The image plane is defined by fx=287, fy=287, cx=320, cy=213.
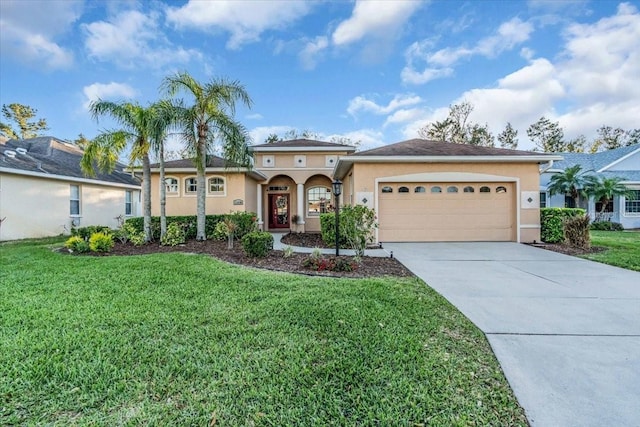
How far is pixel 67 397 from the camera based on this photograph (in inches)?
88.0

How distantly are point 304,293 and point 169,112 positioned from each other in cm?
819

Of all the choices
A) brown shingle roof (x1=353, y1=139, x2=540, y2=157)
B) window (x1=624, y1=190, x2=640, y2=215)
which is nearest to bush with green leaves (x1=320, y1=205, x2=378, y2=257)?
brown shingle roof (x1=353, y1=139, x2=540, y2=157)

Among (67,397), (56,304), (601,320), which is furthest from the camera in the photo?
(56,304)

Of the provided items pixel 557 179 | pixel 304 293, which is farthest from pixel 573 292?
pixel 557 179

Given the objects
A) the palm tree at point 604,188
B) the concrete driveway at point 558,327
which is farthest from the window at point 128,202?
the palm tree at point 604,188

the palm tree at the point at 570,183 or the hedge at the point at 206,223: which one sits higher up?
the palm tree at the point at 570,183

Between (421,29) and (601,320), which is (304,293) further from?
(421,29)

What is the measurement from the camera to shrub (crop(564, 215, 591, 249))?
30.2 ft

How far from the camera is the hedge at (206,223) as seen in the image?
36.0ft

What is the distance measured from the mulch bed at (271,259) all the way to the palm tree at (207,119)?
137 cm

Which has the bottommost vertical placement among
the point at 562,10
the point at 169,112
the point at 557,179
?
the point at 557,179

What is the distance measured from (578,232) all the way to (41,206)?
21061 mm

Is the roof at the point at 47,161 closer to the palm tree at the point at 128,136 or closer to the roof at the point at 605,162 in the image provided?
the palm tree at the point at 128,136

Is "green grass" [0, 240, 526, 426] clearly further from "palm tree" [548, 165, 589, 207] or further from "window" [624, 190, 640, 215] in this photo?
"window" [624, 190, 640, 215]
